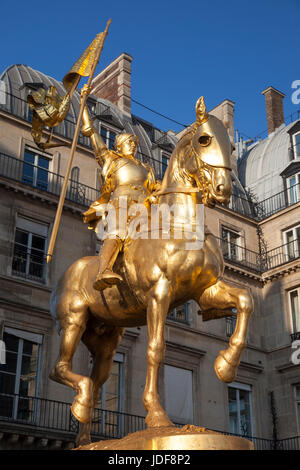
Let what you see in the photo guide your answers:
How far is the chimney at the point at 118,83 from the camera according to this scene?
28.8m

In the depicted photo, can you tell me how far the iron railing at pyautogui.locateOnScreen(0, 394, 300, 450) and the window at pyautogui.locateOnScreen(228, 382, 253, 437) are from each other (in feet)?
16.2

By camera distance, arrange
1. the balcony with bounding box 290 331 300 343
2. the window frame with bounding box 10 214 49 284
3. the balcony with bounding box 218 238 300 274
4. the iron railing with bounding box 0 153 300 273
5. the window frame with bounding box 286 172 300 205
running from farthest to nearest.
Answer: the window frame with bounding box 286 172 300 205, the balcony with bounding box 218 238 300 274, the balcony with bounding box 290 331 300 343, the iron railing with bounding box 0 153 300 273, the window frame with bounding box 10 214 49 284

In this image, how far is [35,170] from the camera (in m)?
21.8

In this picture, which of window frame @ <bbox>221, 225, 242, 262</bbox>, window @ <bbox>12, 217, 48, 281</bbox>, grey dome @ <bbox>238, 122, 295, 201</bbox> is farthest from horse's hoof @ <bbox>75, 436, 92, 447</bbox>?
grey dome @ <bbox>238, 122, 295, 201</bbox>

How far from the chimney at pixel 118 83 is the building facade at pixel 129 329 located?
0.07 meters

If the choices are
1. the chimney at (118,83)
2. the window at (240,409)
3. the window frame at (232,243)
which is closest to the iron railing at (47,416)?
the window at (240,409)

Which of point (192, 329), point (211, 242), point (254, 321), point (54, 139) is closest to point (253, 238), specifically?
point (254, 321)

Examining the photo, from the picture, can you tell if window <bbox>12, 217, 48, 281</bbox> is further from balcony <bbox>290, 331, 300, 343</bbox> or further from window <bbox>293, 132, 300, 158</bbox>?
window <bbox>293, 132, 300, 158</bbox>

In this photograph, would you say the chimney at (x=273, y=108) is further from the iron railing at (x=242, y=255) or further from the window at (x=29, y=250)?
the window at (x=29, y=250)

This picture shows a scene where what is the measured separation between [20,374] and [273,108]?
68.2 ft

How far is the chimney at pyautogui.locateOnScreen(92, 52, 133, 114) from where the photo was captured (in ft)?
94.5

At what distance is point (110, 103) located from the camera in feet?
93.2

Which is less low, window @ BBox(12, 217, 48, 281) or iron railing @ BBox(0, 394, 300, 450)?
window @ BBox(12, 217, 48, 281)

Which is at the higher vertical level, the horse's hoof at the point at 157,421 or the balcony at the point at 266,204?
the balcony at the point at 266,204
